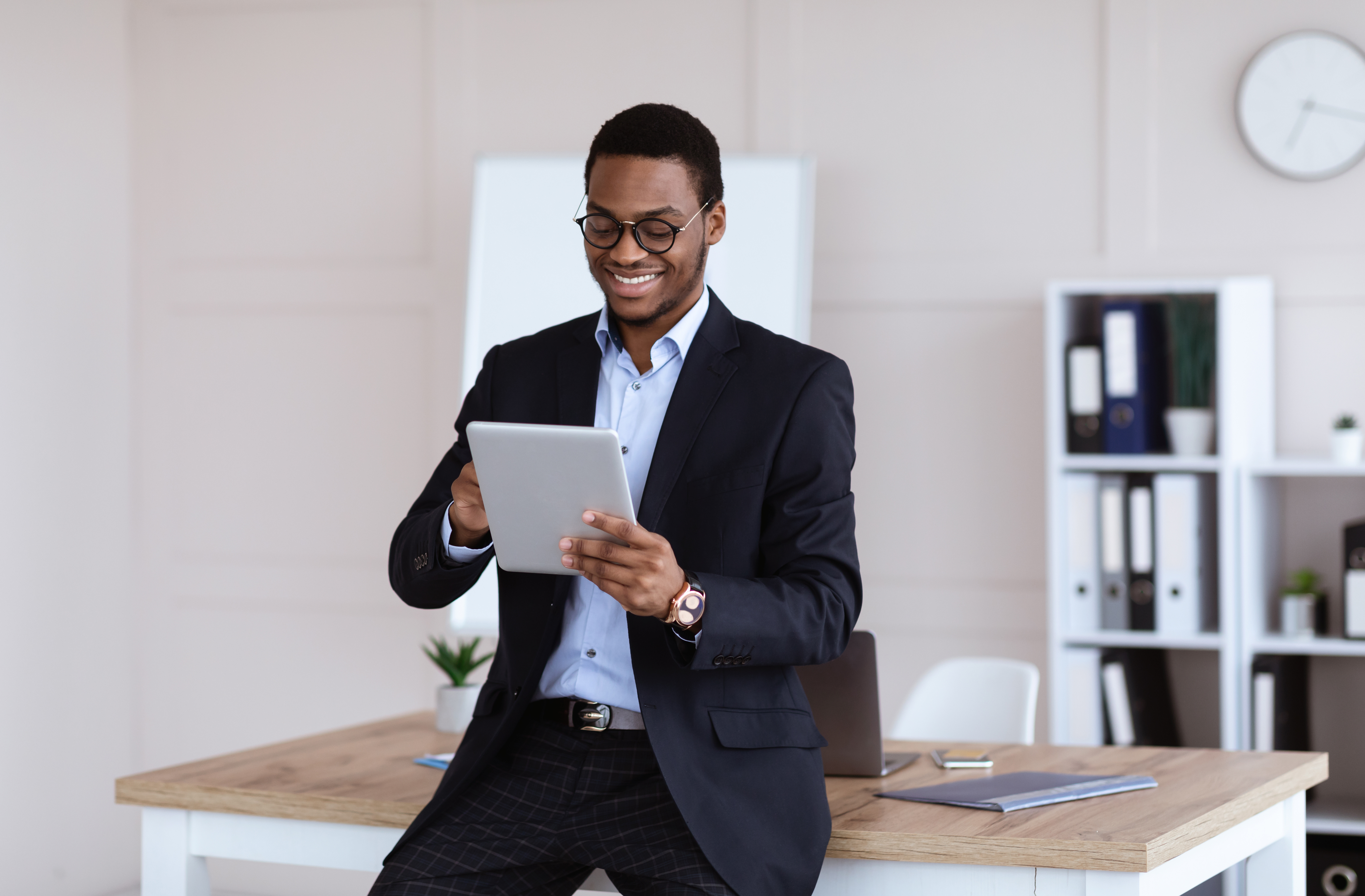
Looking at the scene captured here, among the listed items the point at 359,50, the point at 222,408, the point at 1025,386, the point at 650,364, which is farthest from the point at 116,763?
the point at 650,364

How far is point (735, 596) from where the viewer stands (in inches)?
63.9

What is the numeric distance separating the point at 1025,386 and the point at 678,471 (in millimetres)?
2297

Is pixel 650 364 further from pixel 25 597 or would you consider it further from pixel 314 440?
pixel 25 597

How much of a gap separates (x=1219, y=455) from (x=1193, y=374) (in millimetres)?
211

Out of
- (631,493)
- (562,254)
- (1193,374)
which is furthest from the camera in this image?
(562,254)

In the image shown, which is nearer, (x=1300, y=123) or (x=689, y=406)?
(x=689, y=406)

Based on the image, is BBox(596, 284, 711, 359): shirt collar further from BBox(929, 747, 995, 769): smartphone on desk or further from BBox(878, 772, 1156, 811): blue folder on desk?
BBox(929, 747, 995, 769): smartphone on desk

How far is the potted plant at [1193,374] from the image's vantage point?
3.38 metres

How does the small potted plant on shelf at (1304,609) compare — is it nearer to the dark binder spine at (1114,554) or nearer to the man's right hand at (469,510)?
the dark binder spine at (1114,554)

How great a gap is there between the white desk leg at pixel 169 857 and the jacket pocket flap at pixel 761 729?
865mm

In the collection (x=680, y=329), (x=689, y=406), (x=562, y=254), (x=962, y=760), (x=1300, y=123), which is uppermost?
(x=1300, y=123)

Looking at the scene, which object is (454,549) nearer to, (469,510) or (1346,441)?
(469,510)

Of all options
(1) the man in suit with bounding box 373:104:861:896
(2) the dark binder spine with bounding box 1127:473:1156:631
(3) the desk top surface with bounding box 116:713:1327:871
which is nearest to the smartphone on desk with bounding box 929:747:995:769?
(3) the desk top surface with bounding box 116:713:1327:871

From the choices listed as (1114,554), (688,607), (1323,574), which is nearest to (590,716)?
(688,607)
